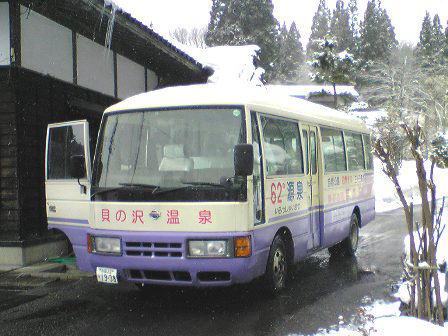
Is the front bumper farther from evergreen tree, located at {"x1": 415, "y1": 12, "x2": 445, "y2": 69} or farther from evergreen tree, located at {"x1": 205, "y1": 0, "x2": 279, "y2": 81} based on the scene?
evergreen tree, located at {"x1": 415, "y1": 12, "x2": 445, "y2": 69}

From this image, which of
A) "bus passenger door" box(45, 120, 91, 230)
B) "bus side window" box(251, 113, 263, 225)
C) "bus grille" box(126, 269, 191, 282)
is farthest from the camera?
"bus passenger door" box(45, 120, 91, 230)

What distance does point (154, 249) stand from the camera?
5.67m

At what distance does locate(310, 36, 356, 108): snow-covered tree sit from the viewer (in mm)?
35906

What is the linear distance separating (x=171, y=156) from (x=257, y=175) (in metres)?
1.00

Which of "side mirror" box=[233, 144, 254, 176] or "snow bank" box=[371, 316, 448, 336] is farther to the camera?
"side mirror" box=[233, 144, 254, 176]

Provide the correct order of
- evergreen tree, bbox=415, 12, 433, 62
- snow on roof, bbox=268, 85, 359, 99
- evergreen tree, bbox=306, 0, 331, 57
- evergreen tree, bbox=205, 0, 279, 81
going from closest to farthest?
1. evergreen tree, bbox=205, 0, 279, 81
2. snow on roof, bbox=268, 85, 359, 99
3. evergreen tree, bbox=415, 12, 433, 62
4. evergreen tree, bbox=306, 0, 331, 57

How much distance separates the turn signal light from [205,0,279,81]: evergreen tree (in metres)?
36.9

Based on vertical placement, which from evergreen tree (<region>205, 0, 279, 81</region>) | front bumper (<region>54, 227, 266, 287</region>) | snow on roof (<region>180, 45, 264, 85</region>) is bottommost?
front bumper (<region>54, 227, 266, 287</region>)

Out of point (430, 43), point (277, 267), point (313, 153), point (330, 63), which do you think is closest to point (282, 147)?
point (313, 153)

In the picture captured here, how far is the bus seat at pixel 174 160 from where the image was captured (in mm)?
5719

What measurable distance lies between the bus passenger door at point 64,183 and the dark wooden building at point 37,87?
1.04 m

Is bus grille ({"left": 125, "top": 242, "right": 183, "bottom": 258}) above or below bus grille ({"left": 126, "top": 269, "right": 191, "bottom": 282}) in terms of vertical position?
above

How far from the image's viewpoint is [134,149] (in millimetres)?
5984

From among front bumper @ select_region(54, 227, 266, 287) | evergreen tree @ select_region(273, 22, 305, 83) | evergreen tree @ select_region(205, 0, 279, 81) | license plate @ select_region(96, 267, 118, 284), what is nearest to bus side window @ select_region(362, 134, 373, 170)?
front bumper @ select_region(54, 227, 266, 287)
